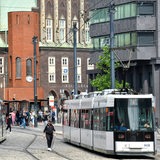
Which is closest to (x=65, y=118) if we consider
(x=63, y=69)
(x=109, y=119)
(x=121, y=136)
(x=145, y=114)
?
(x=109, y=119)

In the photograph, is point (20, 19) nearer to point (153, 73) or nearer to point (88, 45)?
point (88, 45)

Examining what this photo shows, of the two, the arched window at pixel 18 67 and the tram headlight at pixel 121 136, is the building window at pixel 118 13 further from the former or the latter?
the arched window at pixel 18 67

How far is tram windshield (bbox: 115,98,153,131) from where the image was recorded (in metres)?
29.0

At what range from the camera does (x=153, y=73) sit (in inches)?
2574

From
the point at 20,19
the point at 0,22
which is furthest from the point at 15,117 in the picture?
the point at 0,22

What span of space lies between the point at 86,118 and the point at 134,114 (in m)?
5.36

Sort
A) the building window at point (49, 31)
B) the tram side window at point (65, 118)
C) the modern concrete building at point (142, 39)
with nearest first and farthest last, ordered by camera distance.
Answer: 1. the tram side window at point (65, 118)
2. the modern concrete building at point (142, 39)
3. the building window at point (49, 31)

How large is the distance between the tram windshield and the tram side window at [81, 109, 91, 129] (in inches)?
162

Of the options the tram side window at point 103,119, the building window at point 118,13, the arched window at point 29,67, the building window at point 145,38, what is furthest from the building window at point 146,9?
the arched window at point 29,67

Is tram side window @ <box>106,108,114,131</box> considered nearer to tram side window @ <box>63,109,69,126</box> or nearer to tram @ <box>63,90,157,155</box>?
tram @ <box>63,90,157,155</box>

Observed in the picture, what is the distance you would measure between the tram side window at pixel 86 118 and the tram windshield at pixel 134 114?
13.5 feet

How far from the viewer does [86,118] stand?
3422 cm

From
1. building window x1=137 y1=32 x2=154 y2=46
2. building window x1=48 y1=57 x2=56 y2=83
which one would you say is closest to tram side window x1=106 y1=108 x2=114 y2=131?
building window x1=137 y1=32 x2=154 y2=46

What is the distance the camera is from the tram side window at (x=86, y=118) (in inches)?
1314
